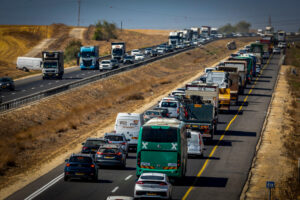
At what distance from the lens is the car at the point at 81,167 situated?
89.9ft

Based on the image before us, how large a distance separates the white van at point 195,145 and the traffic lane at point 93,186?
15.1ft

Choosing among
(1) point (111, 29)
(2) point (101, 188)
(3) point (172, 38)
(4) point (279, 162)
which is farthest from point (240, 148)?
(1) point (111, 29)

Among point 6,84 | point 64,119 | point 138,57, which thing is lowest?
point 64,119

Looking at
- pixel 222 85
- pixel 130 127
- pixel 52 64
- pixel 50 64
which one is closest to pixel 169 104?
pixel 130 127

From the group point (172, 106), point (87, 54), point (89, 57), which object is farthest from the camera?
point (89, 57)

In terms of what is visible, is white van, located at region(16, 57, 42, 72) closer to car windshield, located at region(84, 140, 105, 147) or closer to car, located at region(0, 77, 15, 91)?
car, located at region(0, 77, 15, 91)

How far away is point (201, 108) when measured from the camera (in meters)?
42.2

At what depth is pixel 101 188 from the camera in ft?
87.7

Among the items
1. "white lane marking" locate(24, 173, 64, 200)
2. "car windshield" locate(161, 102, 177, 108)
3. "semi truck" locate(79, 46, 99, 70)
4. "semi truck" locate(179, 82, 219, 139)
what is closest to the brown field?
"white lane marking" locate(24, 173, 64, 200)

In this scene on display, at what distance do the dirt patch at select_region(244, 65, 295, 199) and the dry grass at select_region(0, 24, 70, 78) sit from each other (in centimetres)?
6128

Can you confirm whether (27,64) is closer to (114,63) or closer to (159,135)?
(114,63)

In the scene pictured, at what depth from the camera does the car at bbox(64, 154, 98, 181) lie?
2739cm

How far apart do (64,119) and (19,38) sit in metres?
111

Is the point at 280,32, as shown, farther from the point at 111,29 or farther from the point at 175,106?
the point at 175,106
